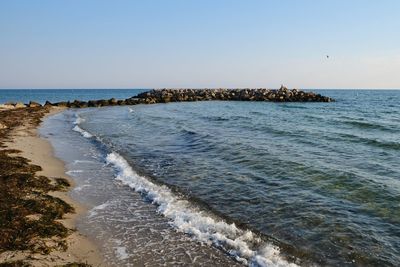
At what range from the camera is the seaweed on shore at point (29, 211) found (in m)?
8.05

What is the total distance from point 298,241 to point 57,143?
17.2 metres

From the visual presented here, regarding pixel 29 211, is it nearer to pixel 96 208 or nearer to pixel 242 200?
pixel 96 208

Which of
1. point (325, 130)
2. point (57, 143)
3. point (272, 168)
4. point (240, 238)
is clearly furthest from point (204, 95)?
point (240, 238)

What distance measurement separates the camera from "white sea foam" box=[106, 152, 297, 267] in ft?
26.1

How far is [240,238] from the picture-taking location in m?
8.82

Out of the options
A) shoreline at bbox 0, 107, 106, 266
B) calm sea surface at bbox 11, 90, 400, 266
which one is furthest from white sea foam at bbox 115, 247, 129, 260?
shoreline at bbox 0, 107, 106, 266

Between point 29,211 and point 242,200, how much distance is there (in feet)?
20.2

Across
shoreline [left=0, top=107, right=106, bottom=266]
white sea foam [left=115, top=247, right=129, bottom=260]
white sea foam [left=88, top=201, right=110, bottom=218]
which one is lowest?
white sea foam [left=88, top=201, right=110, bottom=218]

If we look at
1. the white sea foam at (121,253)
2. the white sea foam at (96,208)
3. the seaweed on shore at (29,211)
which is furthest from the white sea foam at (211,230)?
the seaweed on shore at (29,211)

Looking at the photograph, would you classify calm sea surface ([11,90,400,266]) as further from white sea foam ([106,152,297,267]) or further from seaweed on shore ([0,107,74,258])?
seaweed on shore ([0,107,74,258])

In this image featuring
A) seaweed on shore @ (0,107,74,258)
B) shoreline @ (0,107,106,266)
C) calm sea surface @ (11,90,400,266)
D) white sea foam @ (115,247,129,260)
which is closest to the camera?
shoreline @ (0,107,106,266)

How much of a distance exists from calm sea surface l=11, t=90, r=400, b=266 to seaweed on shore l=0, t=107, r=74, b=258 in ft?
2.63

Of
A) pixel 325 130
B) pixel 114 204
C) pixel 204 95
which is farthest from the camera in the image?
pixel 204 95

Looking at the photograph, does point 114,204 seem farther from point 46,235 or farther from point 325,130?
point 325,130
